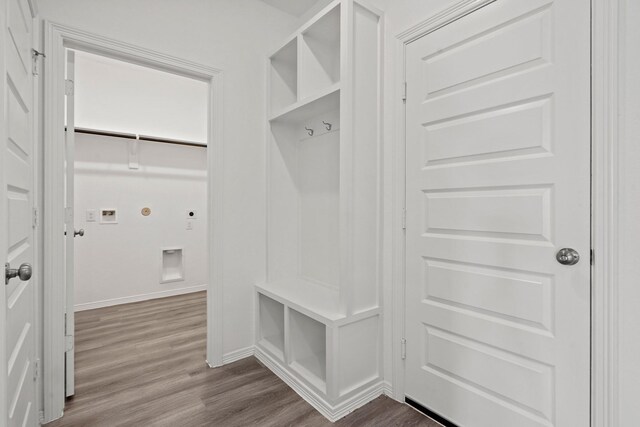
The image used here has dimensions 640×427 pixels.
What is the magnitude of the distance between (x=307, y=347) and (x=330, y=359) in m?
0.50

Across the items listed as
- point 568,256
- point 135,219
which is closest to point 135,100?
point 135,219

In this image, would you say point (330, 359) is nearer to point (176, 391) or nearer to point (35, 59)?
point (176, 391)

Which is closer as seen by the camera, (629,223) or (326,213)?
(629,223)

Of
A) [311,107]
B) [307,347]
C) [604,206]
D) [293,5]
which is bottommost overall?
[307,347]

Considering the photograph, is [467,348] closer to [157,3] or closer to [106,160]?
[157,3]

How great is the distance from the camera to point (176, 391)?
196 centimetres

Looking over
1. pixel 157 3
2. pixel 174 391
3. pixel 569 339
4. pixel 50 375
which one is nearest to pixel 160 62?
pixel 157 3

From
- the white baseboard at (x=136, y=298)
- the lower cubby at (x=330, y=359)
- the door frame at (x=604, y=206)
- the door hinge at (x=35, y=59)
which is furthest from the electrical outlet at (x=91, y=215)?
the door frame at (x=604, y=206)

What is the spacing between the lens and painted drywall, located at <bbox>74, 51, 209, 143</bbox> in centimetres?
348

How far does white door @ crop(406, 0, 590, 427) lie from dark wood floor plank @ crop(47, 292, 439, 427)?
435mm

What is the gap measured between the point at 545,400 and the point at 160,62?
279 centimetres

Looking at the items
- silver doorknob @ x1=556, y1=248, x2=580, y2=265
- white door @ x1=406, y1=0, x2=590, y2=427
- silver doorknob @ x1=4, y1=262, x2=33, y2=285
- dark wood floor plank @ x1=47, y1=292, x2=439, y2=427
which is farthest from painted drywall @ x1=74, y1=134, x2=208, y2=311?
silver doorknob @ x1=556, y1=248, x2=580, y2=265

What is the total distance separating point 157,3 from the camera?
6.77ft

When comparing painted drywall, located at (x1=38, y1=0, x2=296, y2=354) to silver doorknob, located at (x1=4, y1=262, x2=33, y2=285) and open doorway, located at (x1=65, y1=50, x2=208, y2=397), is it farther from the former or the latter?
silver doorknob, located at (x1=4, y1=262, x2=33, y2=285)
